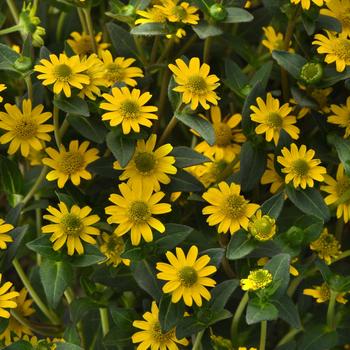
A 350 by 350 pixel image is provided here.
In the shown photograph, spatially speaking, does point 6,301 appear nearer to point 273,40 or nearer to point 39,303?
point 39,303

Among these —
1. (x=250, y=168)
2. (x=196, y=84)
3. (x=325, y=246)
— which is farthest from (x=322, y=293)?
(x=196, y=84)

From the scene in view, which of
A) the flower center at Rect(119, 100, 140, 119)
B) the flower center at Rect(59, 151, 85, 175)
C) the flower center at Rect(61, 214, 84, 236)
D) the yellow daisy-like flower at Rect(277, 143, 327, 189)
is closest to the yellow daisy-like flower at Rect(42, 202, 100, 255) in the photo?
the flower center at Rect(61, 214, 84, 236)

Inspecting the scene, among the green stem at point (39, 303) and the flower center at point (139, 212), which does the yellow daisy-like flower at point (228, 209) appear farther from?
the green stem at point (39, 303)

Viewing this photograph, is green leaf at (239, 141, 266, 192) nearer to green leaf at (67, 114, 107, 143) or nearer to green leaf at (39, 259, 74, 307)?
green leaf at (67, 114, 107, 143)

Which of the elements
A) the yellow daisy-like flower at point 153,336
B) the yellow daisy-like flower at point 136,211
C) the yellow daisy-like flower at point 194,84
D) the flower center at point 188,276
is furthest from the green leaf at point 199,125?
the yellow daisy-like flower at point 153,336

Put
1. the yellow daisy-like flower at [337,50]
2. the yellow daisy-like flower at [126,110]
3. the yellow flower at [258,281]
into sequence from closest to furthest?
the yellow flower at [258,281]
the yellow daisy-like flower at [126,110]
the yellow daisy-like flower at [337,50]

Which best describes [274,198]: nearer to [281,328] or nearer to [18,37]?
[281,328]
